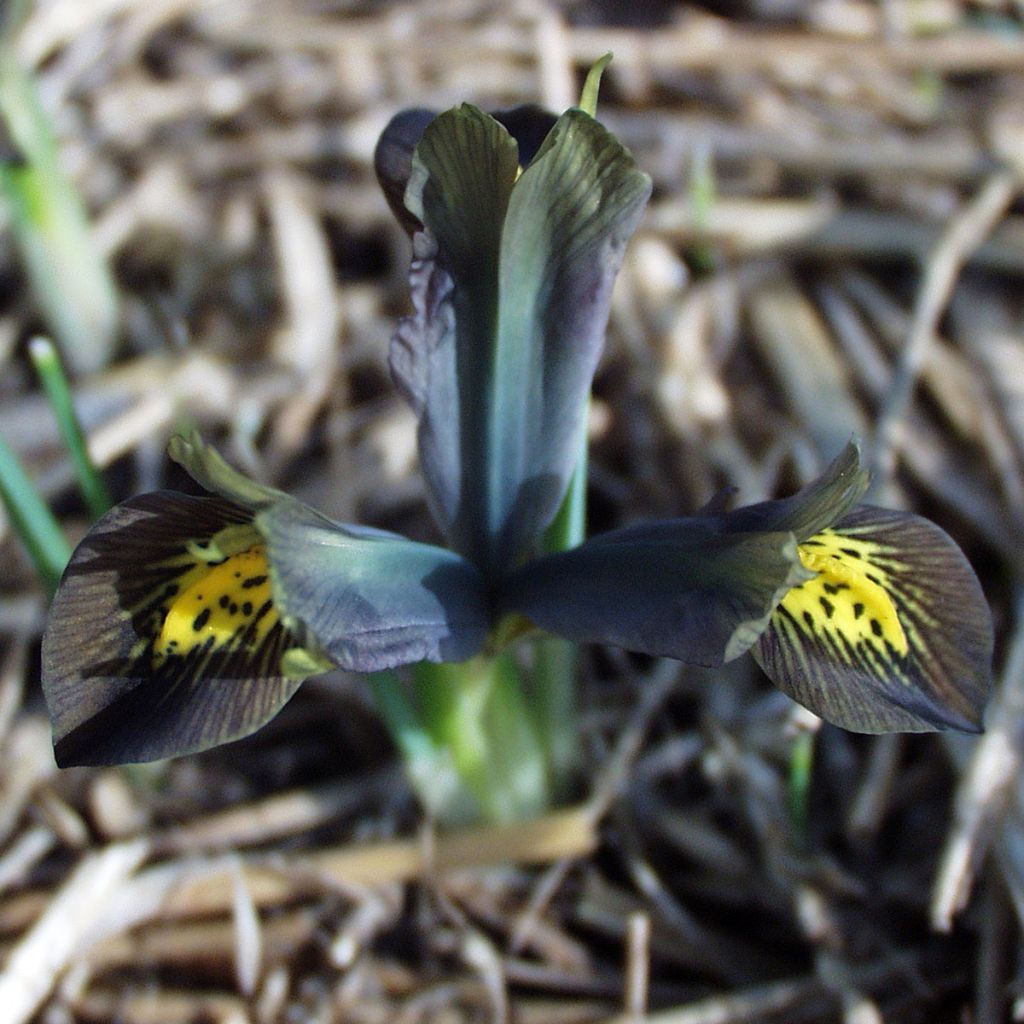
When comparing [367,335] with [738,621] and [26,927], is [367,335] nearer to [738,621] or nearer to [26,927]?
[26,927]

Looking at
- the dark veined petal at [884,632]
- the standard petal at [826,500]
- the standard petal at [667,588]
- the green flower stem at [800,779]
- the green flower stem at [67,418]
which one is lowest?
the green flower stem at [800,779]

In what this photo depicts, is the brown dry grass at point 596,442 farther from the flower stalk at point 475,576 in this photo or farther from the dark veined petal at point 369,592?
the dark veined petal at point 369,592

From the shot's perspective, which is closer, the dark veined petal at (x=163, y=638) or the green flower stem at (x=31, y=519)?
the dark veined petal at (x=163, y=638)

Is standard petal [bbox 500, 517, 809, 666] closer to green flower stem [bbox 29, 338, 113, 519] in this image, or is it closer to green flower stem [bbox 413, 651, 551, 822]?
green flower stem [bbox 413, 651, 551, 822]

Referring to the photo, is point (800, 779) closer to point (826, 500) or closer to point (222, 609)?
point (826, 500)

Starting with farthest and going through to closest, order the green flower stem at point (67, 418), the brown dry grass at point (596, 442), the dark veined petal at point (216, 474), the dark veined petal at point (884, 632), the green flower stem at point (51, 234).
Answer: the green flower stem at point (51, 234) < the brown dry grass at point (596, 442) < the green flower stem at point (67, 418) < the dark veined petal at point (884, 632) < the dark veined petal at point (216, 474)

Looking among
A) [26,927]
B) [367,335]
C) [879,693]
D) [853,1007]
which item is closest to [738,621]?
[879,693]

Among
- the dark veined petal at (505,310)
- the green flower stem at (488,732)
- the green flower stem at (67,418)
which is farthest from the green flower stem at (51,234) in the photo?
the green flower stem at (488,732)
